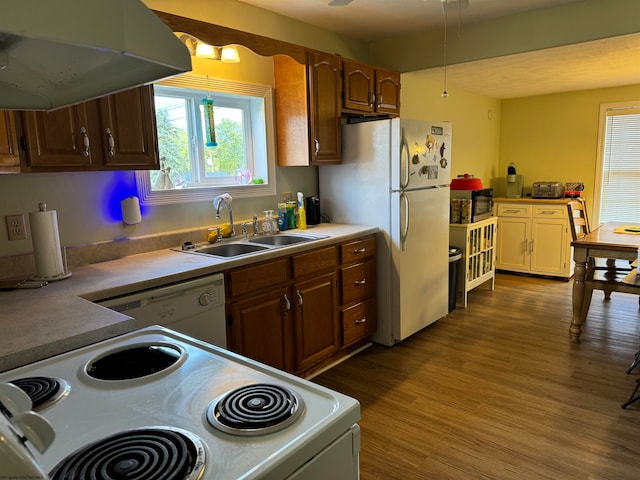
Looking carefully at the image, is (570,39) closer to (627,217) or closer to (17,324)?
(627,217)

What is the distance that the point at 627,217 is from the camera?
518 cm

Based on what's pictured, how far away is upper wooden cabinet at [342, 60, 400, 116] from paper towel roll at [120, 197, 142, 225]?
168 centimetres

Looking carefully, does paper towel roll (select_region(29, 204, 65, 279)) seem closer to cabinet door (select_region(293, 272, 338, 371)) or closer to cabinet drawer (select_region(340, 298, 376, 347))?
cabinet door (select_region(293, 272, 338, 371))

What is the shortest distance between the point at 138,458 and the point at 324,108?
2754mm

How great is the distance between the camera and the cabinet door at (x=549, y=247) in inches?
194

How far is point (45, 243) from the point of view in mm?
1893

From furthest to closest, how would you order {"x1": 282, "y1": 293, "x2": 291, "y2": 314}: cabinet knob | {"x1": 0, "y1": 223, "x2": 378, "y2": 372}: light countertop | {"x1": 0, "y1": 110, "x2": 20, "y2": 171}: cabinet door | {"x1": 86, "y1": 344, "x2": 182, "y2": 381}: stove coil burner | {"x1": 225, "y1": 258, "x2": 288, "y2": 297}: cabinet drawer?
{"x1": 282, "y1": 293, "x2": 291, "y2": 314}: cabinet knob → {"x1": 225, "y1": 258, "x2": 288, "y2": 297}: cabinet drawer → {"x1": 0, "y1": 110, "x2": 20, "y2": 171}: cabinet door → {"x1": 0, "y1": 223, "x2": 378, "y2": 372}: light countertop → {"x1": 86, "y1": 344, "x2": 182, "y2": 381}: stove coil burner

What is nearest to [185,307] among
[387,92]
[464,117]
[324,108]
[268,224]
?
[268,224]

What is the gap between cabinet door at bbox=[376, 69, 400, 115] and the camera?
3570mm

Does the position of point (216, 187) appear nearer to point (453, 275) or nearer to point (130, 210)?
point (130, 210)

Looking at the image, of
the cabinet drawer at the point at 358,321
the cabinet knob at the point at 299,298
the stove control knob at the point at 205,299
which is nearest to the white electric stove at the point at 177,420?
the stove control knob at the point at 205,299

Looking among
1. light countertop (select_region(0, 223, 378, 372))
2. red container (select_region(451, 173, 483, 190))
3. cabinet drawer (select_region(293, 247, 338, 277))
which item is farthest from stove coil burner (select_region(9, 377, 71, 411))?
red container (select_region(451, 173, 483, 190))

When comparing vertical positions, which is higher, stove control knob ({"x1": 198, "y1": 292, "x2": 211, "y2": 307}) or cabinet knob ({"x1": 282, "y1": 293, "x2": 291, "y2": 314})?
stove control knob ({"x1": 198, "y1": 292, "x2": 211, "y2": 307})

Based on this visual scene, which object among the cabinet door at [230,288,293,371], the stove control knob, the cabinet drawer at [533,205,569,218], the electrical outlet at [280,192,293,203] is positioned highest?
the electrical outlet at [280,192,293,203]
